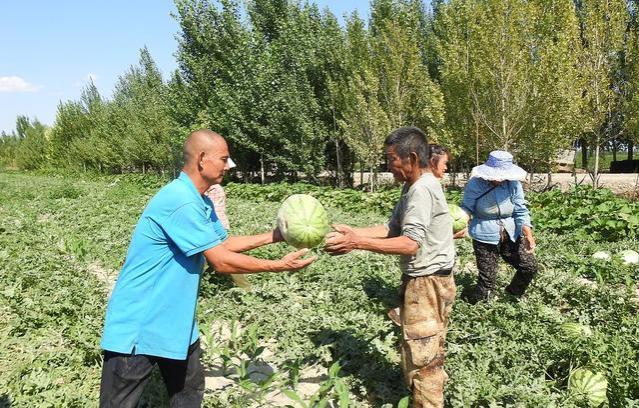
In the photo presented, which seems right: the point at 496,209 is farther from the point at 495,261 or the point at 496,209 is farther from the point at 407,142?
the point at 407,142

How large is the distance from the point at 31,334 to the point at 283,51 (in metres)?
15.5

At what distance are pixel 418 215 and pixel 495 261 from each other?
2372 millimetres

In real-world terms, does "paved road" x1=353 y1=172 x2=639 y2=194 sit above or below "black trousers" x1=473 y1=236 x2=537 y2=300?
below

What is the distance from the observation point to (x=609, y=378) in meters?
3.62

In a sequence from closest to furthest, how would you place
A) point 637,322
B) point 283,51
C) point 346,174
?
1. point 637,322
2. point 283,51
3. point 346,174

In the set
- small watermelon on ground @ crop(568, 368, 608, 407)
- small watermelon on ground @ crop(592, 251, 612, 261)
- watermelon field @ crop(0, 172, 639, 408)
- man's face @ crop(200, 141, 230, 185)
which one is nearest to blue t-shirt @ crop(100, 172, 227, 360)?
man's face @ crop(200, 141, 230, 185)

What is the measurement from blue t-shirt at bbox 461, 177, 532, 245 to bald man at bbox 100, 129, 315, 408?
2.97 metres

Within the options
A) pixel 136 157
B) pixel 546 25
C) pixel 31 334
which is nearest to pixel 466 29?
pixel 546 25

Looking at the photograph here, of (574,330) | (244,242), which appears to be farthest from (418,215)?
(574,330)

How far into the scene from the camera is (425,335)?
3.18m

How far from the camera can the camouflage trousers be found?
3160mm

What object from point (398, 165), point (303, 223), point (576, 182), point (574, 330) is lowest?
point (576, 182)

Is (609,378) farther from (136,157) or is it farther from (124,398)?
(136,157)

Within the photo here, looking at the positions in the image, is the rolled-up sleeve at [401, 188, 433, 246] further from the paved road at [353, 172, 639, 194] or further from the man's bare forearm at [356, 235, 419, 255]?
the paved road at [353, 172, 639, 194]
